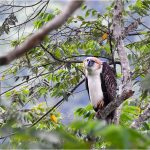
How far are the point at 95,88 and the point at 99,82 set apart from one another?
88mm

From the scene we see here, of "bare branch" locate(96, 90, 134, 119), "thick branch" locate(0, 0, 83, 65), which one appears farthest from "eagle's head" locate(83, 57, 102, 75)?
"thick branch" locate(0, 0, 83, 65)

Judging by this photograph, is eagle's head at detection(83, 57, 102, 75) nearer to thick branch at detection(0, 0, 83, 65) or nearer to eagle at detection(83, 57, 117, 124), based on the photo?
eagle at detection(83, 57, 117, 124)

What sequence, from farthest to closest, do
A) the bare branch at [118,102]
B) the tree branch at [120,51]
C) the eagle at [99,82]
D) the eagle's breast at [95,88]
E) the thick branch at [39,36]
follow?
1. the eagle's breast at [95,88]
2. the eagle at [99,82]
3. the tree branch at [120,51]
4. the bare branch at [118,102]
5. the thick branch at [39,36]

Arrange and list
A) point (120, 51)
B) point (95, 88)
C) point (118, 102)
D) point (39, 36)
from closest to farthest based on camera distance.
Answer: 1. point (39, 36)
2. point (118, 102)
3. point (120, 51)
4. point (95, 88)

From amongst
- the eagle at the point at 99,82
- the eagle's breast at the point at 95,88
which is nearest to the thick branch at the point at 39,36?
the eagle at the point at 99,82

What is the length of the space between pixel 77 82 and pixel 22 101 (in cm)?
102

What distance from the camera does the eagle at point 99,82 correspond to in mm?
5227

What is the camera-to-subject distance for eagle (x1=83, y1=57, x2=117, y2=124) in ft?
17.1

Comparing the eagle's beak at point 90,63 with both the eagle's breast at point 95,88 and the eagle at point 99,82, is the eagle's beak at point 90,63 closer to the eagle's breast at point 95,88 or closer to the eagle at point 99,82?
the eagle at point 99,82

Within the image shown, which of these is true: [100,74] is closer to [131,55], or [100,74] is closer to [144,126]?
[131,55]

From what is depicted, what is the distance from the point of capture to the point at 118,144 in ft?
2.15

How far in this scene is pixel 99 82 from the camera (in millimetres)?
5418

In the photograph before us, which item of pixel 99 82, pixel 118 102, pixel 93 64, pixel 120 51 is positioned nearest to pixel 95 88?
pixel 99 82

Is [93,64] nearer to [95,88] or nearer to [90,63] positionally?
[90,63]
